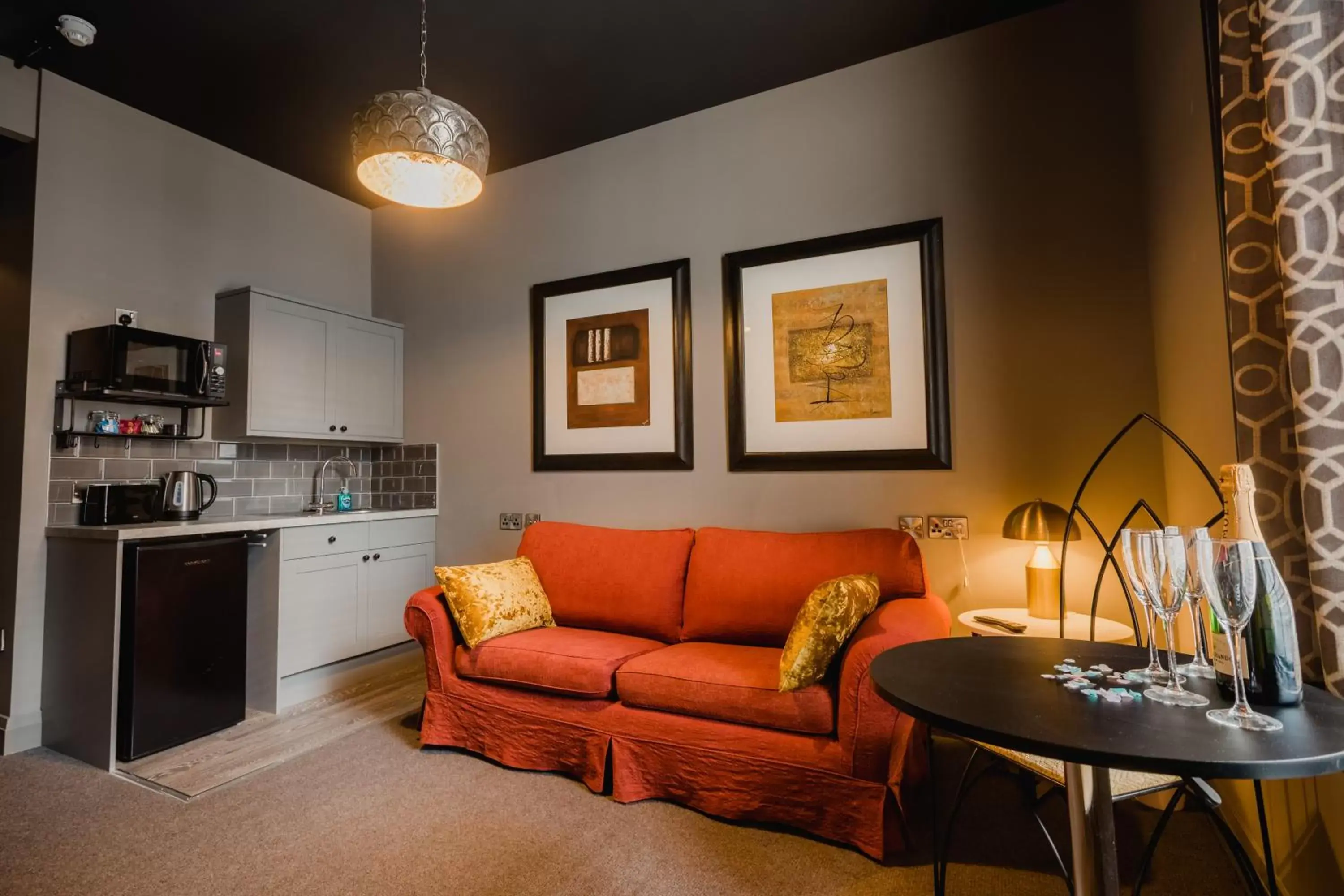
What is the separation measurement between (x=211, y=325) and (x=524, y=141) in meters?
2.03

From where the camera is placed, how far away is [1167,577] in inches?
48.7

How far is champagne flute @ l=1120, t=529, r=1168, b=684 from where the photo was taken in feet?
4.16

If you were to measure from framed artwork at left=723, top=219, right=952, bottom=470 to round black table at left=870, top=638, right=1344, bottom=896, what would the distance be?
1.49 meters

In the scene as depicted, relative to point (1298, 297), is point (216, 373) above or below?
above

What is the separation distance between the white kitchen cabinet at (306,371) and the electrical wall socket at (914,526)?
3.21m

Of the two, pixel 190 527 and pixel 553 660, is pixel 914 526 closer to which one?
pixel 553 660

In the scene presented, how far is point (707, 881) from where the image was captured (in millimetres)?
1862

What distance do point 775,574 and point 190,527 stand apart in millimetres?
2593

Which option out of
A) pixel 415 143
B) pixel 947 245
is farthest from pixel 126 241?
pixel 947 245

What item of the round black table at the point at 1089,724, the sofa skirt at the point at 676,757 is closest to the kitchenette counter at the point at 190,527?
the sofa skirt at the point at 676,757

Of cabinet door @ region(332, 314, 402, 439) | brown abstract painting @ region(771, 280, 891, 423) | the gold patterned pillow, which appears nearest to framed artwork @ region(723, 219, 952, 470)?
brown abstract painting @ region(771, 280, 891, 423)

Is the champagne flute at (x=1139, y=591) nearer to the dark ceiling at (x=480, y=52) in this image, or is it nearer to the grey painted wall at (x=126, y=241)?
the dark ceiling at (x=480, y=52)

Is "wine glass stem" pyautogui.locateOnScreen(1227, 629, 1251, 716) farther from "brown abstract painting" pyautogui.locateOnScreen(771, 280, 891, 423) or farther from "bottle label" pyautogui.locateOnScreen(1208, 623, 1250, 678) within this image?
"brown abstract painting" pyautogui.locateOnScreen(771, 280, 891, 423)

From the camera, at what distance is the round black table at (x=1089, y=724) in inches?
36.2
